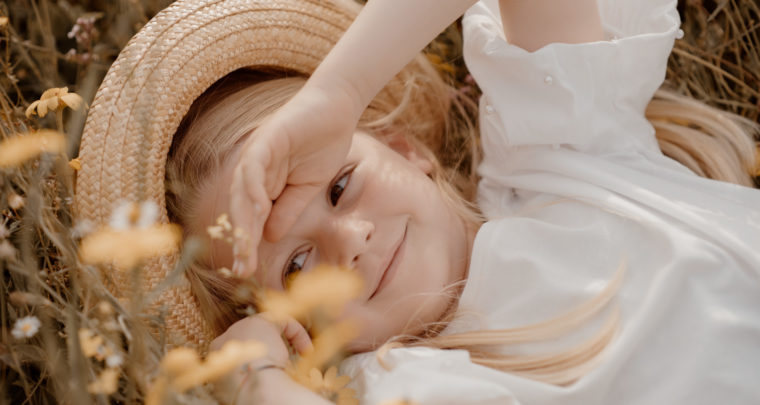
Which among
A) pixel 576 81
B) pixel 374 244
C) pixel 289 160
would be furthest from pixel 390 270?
pixel 576 81

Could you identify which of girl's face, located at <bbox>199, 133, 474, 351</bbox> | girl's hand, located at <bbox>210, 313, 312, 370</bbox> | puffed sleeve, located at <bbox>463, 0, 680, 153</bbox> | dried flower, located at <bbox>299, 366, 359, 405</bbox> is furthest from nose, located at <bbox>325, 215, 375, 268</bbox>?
puffed sleeve, located at <bbox>463, 0, 680, 153</bbox>

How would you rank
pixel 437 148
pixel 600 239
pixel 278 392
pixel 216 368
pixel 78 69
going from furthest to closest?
pixel 437 148 → pixel 78 69 → pixel 600 239 → pixel 278 392 → pixel 216 368

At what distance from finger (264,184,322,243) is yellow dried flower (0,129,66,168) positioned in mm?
336

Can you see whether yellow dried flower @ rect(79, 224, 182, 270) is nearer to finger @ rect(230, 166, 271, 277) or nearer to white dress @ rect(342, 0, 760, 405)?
finger @ rect(230, 166, 271, 277)

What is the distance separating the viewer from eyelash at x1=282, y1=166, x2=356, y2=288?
3.65 ft

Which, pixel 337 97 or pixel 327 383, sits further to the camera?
pixel 337 97

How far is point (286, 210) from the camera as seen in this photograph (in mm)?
1028

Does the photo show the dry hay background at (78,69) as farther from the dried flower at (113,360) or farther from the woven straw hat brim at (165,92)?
the dried flower at (113,360)

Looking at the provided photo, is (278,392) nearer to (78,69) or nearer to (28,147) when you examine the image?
(28,147)

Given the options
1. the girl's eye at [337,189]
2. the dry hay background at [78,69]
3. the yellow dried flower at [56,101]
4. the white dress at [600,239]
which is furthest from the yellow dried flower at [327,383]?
the yellow dried flower at [56,101]

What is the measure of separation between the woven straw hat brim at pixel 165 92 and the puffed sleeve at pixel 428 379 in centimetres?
31

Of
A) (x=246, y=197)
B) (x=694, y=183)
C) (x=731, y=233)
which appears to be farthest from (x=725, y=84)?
(x=246, y=197)

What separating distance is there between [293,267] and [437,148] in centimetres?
58

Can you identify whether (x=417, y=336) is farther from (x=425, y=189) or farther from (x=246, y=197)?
(x=246, y=197)
